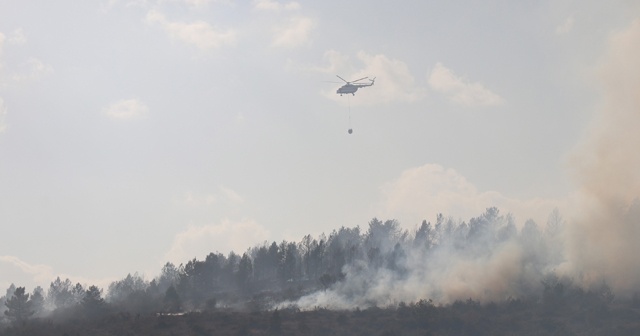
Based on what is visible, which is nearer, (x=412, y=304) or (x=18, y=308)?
(x=412, y=304)

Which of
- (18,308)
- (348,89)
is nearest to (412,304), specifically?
(348,89)

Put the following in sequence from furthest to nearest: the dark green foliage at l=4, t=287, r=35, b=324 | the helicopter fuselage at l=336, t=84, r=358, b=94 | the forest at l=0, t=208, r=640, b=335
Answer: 1. the dark green foliage at l=4, t=287, r=35, b=324
2. the helicopter fuselage at l=336, t=84, r=358, b=94
3. the forest at l=0, t=208, r=640, b=335

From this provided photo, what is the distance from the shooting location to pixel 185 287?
185 meters

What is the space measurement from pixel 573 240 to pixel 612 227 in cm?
972

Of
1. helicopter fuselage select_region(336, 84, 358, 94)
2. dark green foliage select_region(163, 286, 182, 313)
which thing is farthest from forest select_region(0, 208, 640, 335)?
helicopter fuselage select_region(336, 84, 358, 94)

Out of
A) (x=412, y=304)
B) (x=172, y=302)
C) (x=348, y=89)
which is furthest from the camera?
(x=172, y=302)

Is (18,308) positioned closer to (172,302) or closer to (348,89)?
(172,302)

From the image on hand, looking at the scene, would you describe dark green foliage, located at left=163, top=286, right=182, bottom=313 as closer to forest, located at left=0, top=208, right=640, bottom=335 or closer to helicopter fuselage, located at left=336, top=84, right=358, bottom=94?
forest, located at left=0, top=208, right=640, bottom=335

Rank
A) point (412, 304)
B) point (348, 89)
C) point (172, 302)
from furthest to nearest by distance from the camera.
Answer: point (172, 302) → point (348, 89) → point (412, 304)

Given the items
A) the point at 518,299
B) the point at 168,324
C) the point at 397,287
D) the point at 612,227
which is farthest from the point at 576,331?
the point at 168,324

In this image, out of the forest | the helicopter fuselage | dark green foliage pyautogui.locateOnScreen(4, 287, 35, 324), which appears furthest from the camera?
dark green foliage pyautogui.locateOnScreen(4, 287, 35, 324)

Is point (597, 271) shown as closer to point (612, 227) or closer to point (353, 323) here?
point (612, 227)

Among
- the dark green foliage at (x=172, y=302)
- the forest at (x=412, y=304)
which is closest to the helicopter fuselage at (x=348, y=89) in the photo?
the forest at (x=412, y=304)

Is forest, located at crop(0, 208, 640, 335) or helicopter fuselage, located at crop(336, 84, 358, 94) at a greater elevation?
helicopter fuselage, located at crop(336, 84, 358, 94)
